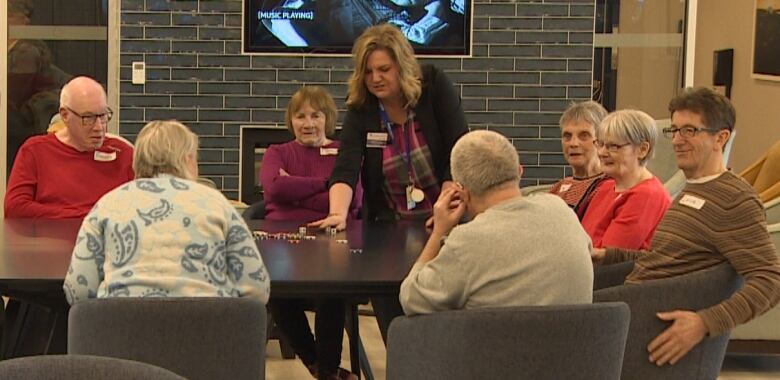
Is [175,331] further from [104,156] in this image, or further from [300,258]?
[104,156]

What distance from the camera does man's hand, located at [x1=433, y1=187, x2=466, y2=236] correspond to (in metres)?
2.77

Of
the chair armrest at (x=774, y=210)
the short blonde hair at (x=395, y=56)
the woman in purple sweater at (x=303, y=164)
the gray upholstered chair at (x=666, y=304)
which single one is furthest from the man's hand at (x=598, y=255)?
the chair armrest at (x=774, y=210)

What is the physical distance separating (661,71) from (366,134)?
3.76 meters

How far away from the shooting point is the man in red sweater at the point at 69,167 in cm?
420

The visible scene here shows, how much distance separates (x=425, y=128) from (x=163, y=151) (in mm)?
1498

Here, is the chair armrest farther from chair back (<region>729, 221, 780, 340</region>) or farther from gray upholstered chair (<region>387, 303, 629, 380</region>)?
gray upholstered chair (<region>387, 303, 629, 380</region>)

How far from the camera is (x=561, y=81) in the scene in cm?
705

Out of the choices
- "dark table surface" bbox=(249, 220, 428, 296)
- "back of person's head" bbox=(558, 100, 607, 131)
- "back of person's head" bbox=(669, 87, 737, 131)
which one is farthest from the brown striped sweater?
"back of person's head" bbox=(558, 100, 607, 131)

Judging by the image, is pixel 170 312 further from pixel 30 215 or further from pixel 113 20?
pixel 113 20

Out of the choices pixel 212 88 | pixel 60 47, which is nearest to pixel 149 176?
pixel 212 88

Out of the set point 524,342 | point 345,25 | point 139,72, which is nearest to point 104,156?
point 524,342

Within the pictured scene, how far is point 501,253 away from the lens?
2480mm

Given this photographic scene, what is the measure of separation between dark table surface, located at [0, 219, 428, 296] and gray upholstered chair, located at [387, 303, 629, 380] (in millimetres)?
411

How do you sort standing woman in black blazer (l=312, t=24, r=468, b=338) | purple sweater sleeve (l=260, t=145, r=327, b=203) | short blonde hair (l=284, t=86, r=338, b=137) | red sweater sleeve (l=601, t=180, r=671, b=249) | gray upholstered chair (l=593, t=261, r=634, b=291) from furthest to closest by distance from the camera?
short blonde hair (l=284, t=86, r=338, b=137)
purple sweater sleeve (l=260, t=145, r=327, b=203)
standing woman in black blazer (l=312, t=24, r=468, b=338)
red sweater sleeve (l=601, t=180, r=671, b=249)
gray upholstered chair (l=593, t=261, r=634, b=291)
